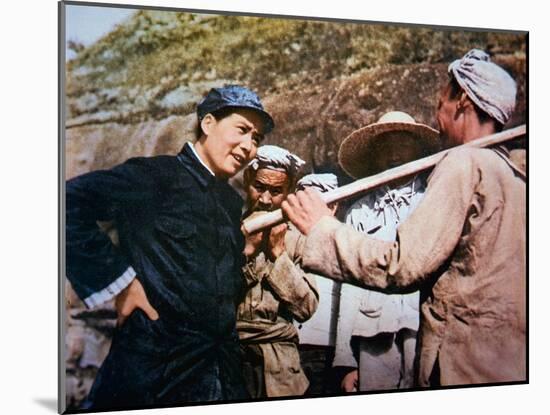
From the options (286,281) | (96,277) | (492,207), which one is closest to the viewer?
(96,277)

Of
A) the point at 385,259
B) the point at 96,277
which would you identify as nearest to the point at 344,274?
the point at 385,259

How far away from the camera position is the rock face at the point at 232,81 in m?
5.69

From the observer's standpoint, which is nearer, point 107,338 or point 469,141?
point 107,338

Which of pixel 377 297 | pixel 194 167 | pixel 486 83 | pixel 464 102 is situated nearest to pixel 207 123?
pixel 194 167

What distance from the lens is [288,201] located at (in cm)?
607

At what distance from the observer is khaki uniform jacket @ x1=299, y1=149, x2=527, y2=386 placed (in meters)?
6.20

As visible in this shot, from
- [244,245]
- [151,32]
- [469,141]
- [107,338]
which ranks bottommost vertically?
Result: [107,338]

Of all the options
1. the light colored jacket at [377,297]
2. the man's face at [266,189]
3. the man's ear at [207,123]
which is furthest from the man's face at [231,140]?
the light colored jacket at [377,297]

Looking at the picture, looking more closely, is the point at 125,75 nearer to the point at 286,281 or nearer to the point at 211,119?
the point at 211,119

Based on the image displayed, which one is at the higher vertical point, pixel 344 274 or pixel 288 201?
pixel 288 201

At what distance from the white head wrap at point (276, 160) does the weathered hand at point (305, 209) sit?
0.13 meters

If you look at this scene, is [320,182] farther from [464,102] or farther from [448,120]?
[464,102]

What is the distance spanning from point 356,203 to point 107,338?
151 centimetres

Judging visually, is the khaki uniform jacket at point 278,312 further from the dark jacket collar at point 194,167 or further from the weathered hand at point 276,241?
the dark jacket collar at point 194,167
